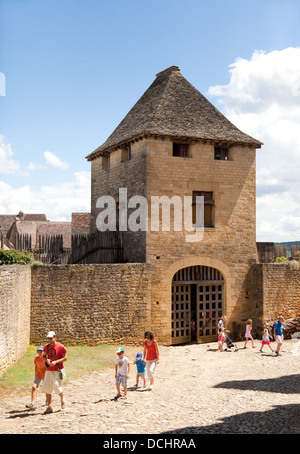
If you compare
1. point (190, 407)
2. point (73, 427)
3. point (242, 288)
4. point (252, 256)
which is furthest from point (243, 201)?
point (73, 427)

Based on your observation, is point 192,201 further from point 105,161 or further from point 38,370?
point 38,370

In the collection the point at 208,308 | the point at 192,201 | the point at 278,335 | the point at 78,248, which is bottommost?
the point at 278,335

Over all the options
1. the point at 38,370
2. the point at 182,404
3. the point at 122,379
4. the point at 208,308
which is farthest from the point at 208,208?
the point at 38,370

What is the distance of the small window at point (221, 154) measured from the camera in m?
21.7

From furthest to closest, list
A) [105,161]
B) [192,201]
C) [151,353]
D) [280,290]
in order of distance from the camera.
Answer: [105,161] → [280,290] → [192,201] → [151,353]

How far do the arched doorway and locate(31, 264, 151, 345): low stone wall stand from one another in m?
1.76

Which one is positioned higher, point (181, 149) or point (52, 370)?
point (181, 149)

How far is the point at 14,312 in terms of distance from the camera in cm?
1423

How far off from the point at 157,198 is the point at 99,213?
5.12 m

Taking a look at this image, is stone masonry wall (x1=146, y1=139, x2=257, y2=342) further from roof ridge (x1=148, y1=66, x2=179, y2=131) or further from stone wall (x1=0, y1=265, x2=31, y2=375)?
stone wall (x1=0, y1=265, x2=31, y2=375)

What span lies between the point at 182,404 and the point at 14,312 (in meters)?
5.96

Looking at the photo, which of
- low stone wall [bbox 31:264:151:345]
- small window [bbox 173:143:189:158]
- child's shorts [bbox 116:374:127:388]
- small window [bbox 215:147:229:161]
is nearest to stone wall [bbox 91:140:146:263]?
low stone wall [bbox 31:264:151:345]

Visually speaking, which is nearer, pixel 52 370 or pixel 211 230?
pixel 52 370
